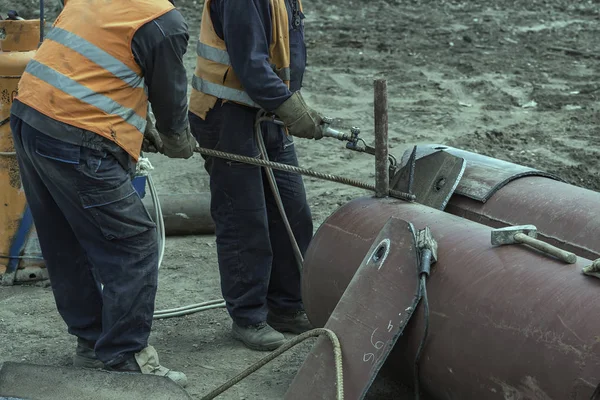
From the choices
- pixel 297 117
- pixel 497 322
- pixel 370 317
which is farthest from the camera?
pixel 297 117

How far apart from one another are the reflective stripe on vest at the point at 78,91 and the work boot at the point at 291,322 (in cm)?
144

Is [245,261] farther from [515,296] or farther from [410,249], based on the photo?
[515,296]

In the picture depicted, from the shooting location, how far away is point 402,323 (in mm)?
3264

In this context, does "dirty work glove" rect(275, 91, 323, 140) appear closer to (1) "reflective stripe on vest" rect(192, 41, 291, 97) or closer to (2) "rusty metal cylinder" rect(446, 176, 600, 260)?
(1) "reflective stripe on vest" rect(192, 41, 291, 97)

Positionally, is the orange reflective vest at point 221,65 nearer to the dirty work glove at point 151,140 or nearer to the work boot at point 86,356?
the dirty work glove at point 151,140

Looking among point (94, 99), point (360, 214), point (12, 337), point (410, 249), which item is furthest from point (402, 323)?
point (12, 337)

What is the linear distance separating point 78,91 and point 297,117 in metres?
0.98

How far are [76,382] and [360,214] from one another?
4.23 ft

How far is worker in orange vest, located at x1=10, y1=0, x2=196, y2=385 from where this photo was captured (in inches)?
139

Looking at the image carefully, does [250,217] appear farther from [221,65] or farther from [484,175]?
[484,175]

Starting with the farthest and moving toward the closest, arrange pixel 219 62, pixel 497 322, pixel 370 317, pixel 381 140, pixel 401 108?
pixel 401 108 → pixel 219 62 → pixel 381 140 → pixel 370 317 → pixel 497 322

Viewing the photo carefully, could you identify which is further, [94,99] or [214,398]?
[214,398]

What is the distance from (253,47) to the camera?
13.0 feet

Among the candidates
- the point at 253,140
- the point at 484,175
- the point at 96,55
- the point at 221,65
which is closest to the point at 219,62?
the point at 221,65
